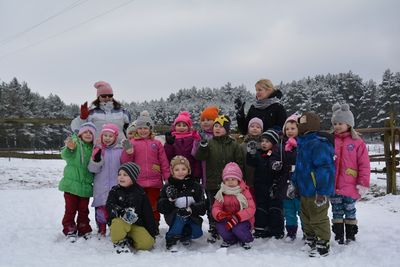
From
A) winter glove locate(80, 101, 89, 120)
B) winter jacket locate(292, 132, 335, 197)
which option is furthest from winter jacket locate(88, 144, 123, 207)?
winter jacket locate(292, 132, 335, 197)

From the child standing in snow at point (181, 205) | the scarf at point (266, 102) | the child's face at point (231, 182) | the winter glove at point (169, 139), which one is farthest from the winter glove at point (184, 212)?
the scarf at point (266, 102)

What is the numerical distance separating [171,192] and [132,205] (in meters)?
0.48

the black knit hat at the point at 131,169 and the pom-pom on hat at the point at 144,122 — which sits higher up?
the pom-pom on hat at the point at 144,122

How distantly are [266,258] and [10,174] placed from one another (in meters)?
9.94

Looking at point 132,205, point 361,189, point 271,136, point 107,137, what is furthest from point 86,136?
point 361,189

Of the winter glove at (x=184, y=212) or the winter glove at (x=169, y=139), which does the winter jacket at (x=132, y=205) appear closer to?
the winter glove at (x=184, y=212)

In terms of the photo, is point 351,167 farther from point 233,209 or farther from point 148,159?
point 148,159

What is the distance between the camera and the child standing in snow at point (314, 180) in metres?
4.08

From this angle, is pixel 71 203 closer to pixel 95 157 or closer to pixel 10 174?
pixel 95 157

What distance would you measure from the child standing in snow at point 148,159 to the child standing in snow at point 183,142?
126 mm

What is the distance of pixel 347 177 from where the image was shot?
4.45 metres

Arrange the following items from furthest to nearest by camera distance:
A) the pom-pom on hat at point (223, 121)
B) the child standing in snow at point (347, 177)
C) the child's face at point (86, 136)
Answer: the child's face at point (86, 136) < the pom-pom on hat at point (223, 121) < the child standing in snow at point (347, 177)

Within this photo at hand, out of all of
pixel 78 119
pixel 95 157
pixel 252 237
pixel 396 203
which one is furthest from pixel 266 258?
pixel 396 203

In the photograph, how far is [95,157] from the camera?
476cm
